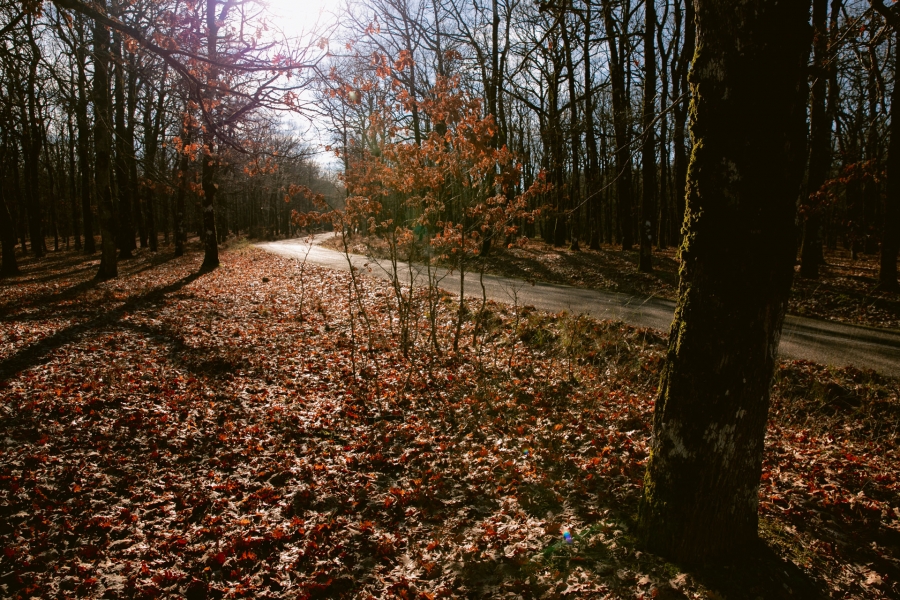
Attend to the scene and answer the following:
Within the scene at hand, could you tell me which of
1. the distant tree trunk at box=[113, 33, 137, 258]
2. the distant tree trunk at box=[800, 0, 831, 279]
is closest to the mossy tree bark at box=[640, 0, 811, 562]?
the distant tree trunk at box=[800, 0, 831, 279]

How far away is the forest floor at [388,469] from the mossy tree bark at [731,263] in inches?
22.8

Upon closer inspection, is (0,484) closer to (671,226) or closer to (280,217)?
(671,226)

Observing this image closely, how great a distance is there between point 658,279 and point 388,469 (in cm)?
1111

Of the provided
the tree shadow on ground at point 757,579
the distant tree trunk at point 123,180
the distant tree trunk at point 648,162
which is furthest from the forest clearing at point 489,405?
the distant tree trunk at point 123,180

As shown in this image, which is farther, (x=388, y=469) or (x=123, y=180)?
(x=123, y=180)

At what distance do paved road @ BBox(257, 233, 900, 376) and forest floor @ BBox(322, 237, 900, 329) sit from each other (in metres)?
0.70

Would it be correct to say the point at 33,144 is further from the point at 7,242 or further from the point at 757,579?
the point at 757,579

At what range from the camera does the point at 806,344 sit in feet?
26.0

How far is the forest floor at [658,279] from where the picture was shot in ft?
33.2

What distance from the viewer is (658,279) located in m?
13.6

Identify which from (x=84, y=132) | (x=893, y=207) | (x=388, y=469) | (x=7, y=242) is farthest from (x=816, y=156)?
(x=84, y=132)

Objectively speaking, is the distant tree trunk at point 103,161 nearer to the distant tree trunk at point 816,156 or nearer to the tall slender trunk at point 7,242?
the tall slender trunk at point 7,242

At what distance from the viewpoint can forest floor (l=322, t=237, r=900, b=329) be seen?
33.2 feet

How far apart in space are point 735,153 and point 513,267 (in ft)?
48.7
